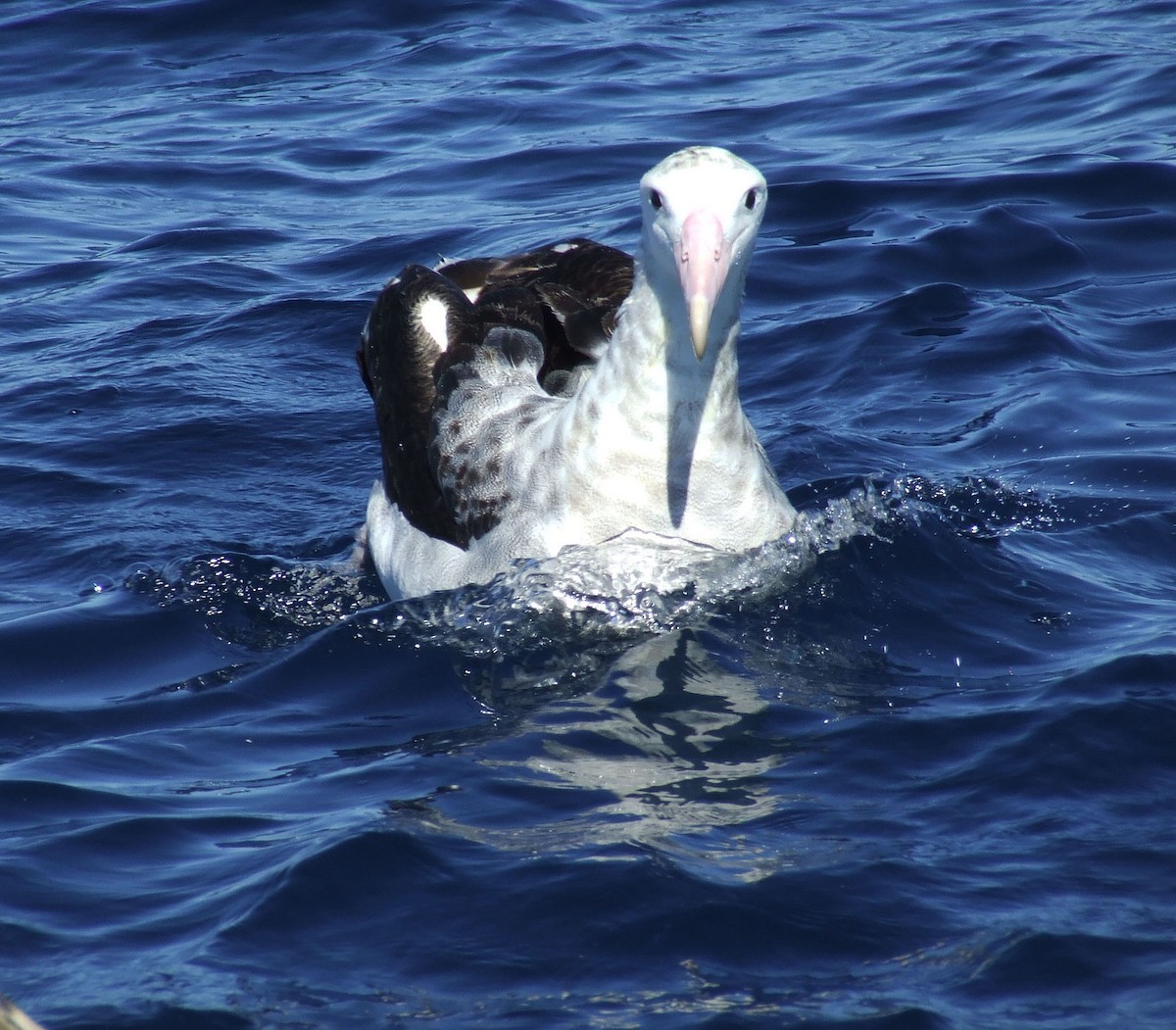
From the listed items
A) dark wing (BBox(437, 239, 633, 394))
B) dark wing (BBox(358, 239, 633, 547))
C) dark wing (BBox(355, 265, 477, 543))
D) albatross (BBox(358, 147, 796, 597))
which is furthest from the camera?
dark wing (BBox(437, 239, 633, 394))

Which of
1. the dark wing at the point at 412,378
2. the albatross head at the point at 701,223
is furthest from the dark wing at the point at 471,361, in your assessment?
the albatross head at the point at 701,223

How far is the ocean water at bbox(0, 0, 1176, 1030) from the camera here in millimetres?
3898

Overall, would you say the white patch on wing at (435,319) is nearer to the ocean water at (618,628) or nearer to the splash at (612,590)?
the ocean water at (618,628)

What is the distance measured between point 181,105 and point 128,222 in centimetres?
271

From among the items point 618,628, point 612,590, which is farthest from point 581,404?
point 618,628

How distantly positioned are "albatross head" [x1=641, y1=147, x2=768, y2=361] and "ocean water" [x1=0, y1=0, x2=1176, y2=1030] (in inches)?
38.5

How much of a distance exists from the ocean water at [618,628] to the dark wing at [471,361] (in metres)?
0.46

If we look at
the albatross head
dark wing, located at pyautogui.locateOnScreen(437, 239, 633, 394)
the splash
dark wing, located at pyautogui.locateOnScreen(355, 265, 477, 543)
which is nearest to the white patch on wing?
dark wing, located at pyautogui.locateOnScreen(355, 265, 477, 543)

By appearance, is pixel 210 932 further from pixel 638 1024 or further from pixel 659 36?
pixel 659 36

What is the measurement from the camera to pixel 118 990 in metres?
3.79

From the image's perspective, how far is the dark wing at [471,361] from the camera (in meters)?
Answer: 6.05

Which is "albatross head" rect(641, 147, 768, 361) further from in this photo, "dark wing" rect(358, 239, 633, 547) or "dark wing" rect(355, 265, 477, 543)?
"dark wing" rect(355, 265, 477, 543)

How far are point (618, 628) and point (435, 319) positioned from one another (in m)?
1.62

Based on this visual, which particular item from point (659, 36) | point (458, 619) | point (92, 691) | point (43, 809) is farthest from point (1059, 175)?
point (43, 809)
